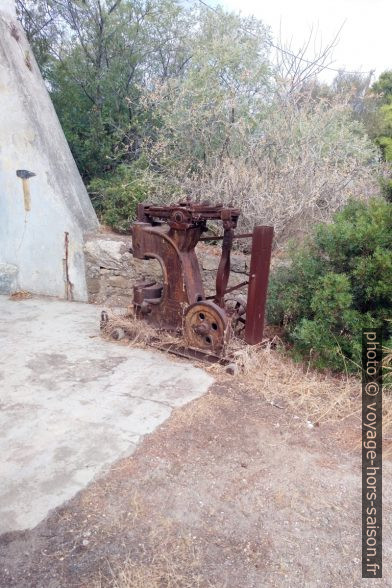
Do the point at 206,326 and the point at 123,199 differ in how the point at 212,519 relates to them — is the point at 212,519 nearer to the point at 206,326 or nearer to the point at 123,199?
the point at 206,326

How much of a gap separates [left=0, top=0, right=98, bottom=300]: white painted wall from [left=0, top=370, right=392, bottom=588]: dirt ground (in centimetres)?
342

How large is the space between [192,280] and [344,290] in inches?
50.4

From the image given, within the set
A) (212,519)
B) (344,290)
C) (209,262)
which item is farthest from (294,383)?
(209,262)

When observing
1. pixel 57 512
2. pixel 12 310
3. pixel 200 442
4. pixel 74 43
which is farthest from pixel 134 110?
pixel 57 512

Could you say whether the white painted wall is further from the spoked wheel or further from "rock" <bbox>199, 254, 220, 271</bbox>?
the spoked wheel

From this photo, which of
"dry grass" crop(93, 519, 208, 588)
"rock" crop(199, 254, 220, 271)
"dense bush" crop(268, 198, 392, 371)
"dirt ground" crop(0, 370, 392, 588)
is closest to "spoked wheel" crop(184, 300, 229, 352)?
"dense bush" crop(268, 198, 392, 371)

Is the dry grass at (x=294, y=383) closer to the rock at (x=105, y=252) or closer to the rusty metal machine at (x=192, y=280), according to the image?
the rusty metal machine at (x=192, y=280)

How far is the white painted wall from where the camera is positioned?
5270 millimetres

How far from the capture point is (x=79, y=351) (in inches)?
158

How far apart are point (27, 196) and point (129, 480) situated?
420 centimetres

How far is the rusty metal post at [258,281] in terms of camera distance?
11.7 feet

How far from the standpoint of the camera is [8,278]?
5.75 metres

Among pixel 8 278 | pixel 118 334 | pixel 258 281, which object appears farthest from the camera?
pixel 8 278


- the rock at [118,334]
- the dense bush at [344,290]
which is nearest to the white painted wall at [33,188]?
the rock at [118,334]
